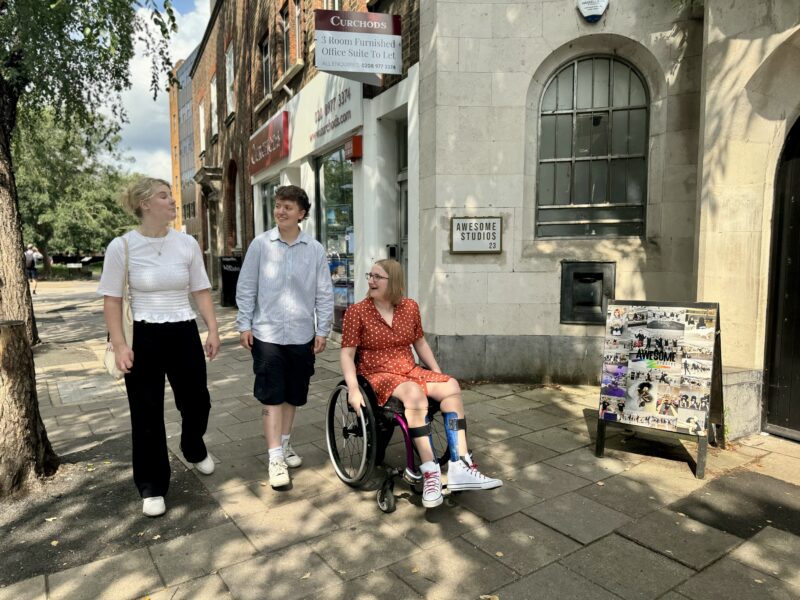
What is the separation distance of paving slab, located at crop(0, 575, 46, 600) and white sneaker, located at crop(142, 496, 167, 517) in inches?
25.0

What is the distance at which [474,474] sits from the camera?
10.6 feet

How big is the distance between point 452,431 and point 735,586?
4.85 feet

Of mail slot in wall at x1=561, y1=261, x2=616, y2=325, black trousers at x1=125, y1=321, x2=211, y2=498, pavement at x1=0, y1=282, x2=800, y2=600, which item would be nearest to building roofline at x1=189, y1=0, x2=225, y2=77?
mail slot in wall at x1=561, y1=261, x2=616, y2=325

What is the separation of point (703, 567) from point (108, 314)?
3238 millimetres

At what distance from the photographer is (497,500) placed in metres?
3.44

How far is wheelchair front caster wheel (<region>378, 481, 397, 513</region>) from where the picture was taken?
3.28 metres

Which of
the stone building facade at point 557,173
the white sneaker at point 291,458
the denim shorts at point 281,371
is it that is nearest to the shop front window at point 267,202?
the stone building facade at point 557,173

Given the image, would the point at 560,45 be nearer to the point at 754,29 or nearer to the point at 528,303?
the point at 754,29

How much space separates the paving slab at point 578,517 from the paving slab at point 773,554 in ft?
1.89

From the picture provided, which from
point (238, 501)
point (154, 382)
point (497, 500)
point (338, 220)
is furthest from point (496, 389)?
point (338, 220)

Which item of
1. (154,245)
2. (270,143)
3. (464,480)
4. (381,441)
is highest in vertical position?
(270,143)

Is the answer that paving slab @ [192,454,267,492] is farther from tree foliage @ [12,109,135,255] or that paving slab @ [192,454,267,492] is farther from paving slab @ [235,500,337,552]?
tree foliage @ [12,109,135,255]

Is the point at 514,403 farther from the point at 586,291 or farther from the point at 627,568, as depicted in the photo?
the point at 627,568

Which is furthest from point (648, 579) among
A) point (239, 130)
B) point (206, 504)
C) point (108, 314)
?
point (239, 130)
